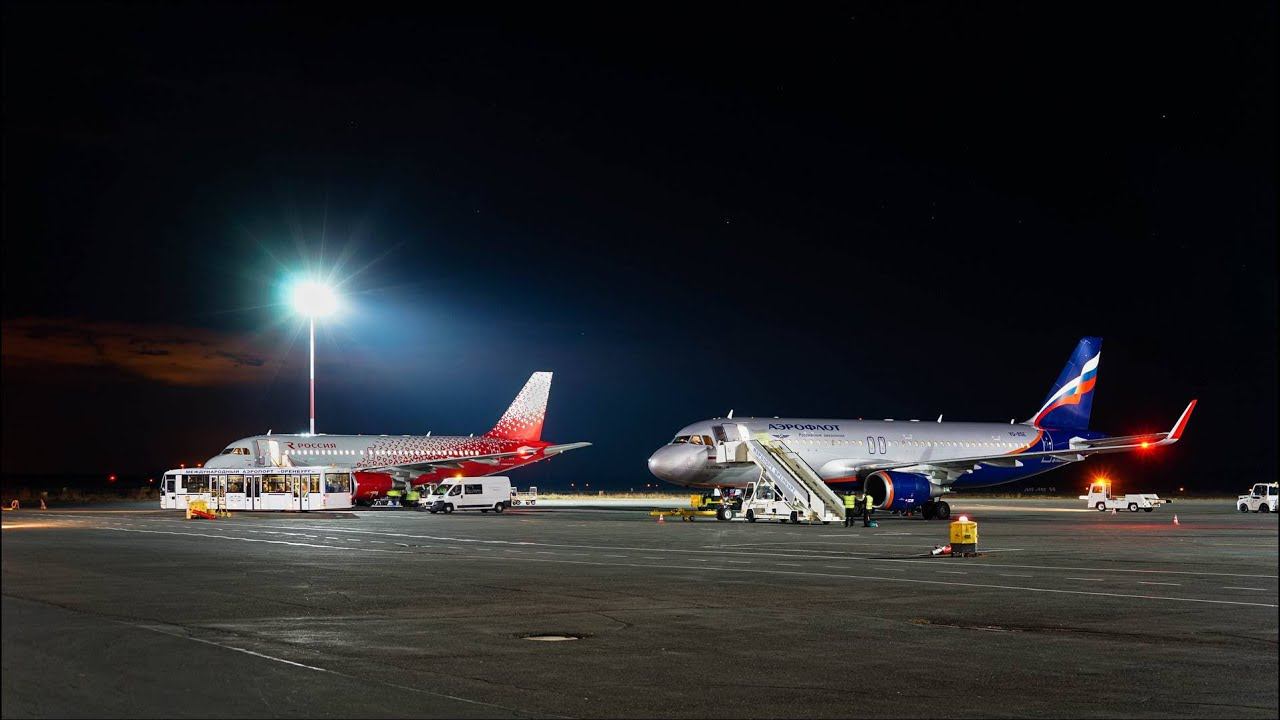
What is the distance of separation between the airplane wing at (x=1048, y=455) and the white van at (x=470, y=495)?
65.2 feet

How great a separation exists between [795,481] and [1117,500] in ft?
108

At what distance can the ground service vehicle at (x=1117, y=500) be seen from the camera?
75.4m

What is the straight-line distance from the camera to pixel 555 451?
88875 mm

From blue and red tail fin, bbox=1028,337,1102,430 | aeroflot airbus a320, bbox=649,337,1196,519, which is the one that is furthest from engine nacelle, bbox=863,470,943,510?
blue and red tail fin, bbox=1028,337,1102,430

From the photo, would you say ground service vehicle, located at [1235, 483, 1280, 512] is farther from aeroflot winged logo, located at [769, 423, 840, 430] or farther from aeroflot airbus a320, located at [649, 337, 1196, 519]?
aeroflot winged logo, located at [769, 423, 840, 430]

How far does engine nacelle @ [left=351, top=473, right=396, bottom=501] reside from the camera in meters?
72.4

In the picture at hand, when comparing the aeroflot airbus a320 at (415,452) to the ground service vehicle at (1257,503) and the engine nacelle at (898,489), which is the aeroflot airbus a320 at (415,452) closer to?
the engine nacelle at (898,489)

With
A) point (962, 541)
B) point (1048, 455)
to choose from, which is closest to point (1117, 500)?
point (1048, 455)

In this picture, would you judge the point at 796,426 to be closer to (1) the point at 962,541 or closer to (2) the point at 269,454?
(1) the point at 962,541

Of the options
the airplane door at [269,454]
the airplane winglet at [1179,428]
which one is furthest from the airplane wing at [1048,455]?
the airplane door at [269,454]

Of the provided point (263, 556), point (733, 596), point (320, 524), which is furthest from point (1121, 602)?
point (320, 524)

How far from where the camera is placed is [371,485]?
73062 millimetres

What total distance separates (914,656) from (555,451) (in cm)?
7433

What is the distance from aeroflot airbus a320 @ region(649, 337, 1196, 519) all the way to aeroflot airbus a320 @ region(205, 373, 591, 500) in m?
21.7
